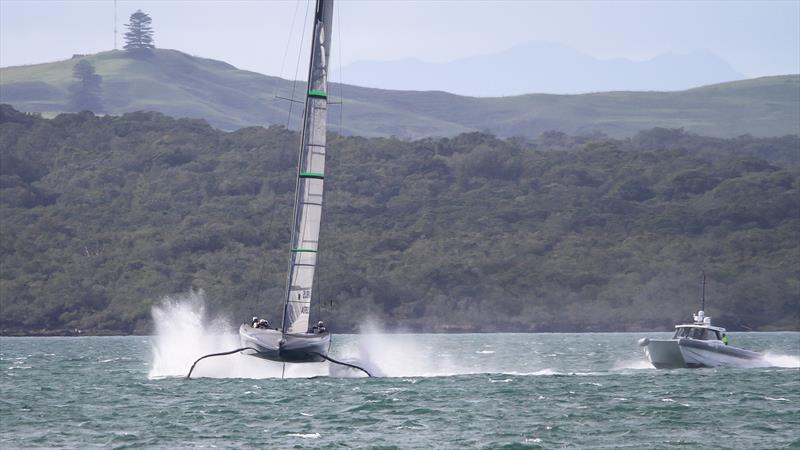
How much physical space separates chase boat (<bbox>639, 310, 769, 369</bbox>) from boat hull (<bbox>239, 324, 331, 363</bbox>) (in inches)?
768

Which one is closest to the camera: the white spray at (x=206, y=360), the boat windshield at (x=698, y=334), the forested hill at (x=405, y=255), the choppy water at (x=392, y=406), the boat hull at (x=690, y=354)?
the choppy water at (x=392, y=406)

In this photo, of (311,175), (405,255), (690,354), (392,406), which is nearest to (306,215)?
(311,175)

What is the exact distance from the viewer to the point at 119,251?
165625 millimetres

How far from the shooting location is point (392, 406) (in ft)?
156

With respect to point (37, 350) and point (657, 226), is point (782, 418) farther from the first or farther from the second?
point (657, 226)

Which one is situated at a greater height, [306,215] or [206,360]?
[306,215]

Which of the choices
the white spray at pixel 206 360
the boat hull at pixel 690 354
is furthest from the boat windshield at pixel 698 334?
the white spray at pixel 206 360

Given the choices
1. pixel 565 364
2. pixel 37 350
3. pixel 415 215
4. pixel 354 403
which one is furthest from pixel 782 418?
pixel 415 215

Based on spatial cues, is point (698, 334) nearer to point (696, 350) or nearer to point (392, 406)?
point (696, 350)

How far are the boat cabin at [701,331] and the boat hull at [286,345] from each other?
20.5 m

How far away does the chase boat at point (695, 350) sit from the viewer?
65.6 m

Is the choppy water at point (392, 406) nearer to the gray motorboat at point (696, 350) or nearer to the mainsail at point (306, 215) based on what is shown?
the gray motorboat at point (696, 350)

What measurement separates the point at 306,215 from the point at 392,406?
8342mm

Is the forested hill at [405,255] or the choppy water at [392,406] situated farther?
the forested hill at [405,255]
